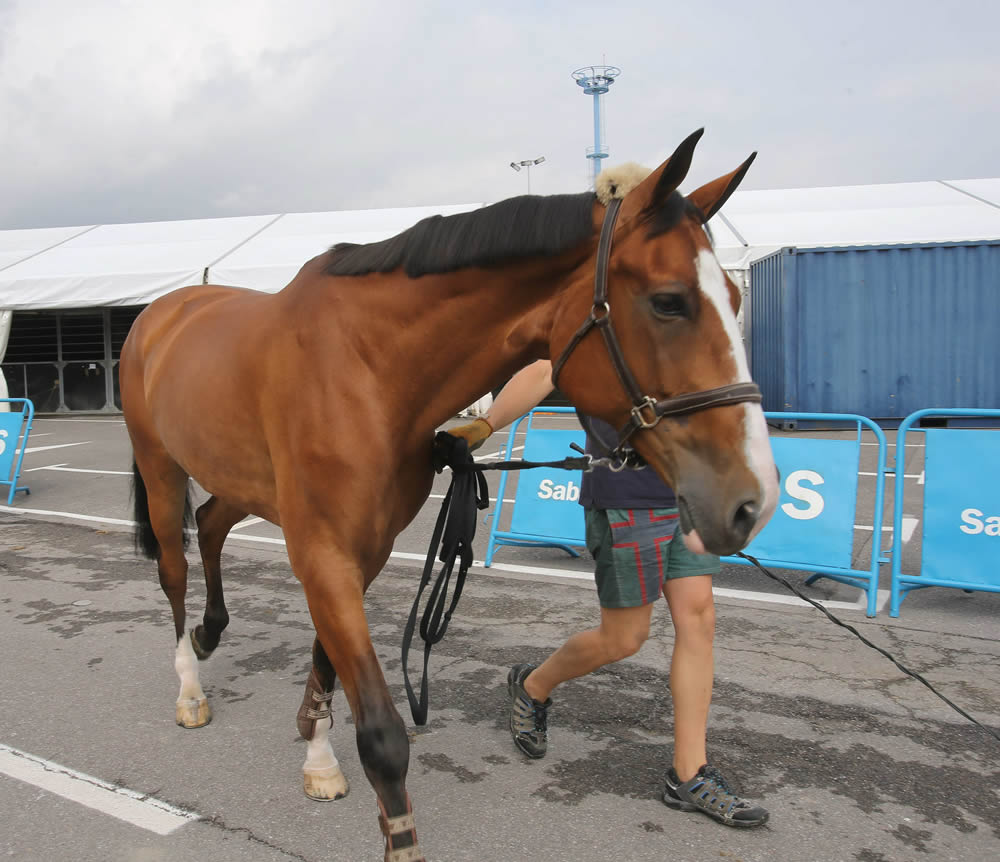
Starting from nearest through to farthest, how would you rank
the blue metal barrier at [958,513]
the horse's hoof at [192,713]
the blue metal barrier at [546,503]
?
1. the horse's hoof at [192,713]
2. the blue metal barrier at [958,513]
3. the blue metal barrier at [546,503]

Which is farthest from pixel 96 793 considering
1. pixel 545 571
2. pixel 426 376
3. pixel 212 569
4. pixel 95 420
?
pixel 95 420

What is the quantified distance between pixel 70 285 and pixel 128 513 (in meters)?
9.89

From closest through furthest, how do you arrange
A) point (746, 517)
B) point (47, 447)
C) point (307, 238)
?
point (746, 517)
point (47, 447)
point (307, 238)

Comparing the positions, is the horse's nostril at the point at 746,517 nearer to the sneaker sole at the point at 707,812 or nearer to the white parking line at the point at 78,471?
the sneaker sole at the point at 707,812

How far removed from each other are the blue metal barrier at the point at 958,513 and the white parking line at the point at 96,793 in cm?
411

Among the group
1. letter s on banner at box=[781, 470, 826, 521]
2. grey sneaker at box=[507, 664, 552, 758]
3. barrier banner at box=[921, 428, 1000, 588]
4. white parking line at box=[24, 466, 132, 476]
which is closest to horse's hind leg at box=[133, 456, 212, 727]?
grey sneaker at box=[507, 664, 552, 758]

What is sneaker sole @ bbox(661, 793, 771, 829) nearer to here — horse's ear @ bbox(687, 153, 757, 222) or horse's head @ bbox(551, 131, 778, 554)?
horse's head @ bbox(551, 131, 778, 554)

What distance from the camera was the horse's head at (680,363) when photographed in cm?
182

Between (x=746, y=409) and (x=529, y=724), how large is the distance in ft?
6.21

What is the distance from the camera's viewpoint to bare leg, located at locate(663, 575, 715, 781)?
9.21 feet

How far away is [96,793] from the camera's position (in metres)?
2.98

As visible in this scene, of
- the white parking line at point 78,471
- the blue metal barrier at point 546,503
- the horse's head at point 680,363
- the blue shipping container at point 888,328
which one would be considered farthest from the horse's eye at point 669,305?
the blue shipping container at point 888,328

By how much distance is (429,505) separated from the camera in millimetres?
8406

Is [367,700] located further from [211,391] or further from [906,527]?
[906,527]
